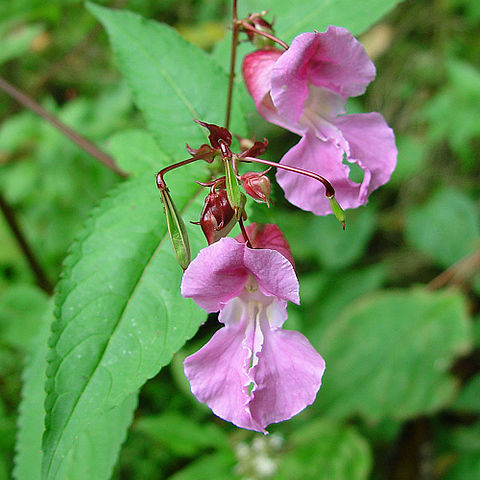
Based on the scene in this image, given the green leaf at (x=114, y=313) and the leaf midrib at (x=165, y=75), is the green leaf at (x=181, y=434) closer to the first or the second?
the green leaf at (x=114, y=313)

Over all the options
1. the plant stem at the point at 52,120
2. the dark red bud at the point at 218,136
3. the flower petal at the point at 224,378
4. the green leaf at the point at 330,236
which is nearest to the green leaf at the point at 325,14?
the dark red bud at the point at 218,136

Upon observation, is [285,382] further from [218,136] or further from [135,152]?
[135,152]

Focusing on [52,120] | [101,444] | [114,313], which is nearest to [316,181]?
[114,313]

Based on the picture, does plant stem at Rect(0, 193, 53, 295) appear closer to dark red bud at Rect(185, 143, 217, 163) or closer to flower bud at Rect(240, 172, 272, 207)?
dark red bud at Rect(185, 143, 217, 163)

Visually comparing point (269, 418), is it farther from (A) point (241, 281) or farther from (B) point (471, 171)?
(B) point (471, 171)

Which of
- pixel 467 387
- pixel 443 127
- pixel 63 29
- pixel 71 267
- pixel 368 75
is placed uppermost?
pixel 368 75

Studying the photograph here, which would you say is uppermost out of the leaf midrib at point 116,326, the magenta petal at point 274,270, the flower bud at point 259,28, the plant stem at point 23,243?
the flower bud at point 259,28

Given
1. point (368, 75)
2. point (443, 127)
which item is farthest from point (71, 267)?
point (443, 127)

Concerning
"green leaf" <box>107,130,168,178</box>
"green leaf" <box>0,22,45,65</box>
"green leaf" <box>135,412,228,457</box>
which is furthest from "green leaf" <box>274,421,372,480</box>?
"green leaf" <box>0,22,45,65</box>
